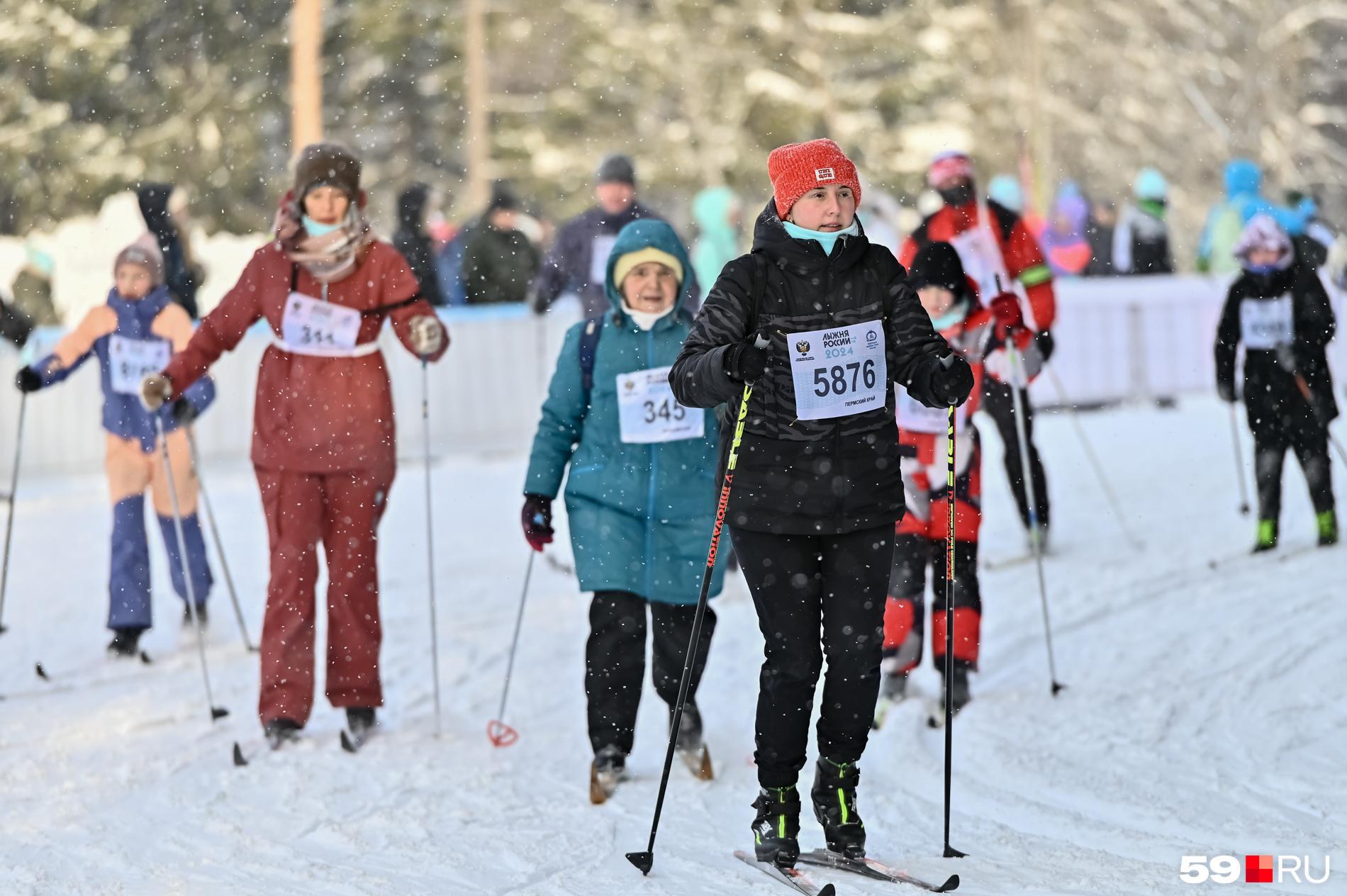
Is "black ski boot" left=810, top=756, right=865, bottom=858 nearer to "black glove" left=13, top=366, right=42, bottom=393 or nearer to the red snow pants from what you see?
the red snow pants

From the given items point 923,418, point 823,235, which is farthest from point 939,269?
point 823,235

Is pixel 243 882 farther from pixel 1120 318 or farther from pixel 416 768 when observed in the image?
pixel 1120 318

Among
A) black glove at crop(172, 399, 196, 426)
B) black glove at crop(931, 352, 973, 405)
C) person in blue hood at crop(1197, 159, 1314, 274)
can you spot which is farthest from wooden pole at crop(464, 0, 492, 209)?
black glove at crop(931, 352, 973, 405)

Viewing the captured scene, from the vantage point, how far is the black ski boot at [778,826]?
5203 millimetres

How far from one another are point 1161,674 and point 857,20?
98.8 ft

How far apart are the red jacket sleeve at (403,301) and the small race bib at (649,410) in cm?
103

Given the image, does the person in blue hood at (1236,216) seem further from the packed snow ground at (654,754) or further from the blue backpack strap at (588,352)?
the blue backpack strap at (588,352)

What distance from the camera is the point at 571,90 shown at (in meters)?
38.9

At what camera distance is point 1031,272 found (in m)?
9.03

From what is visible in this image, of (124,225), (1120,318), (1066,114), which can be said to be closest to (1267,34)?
(1066,114)

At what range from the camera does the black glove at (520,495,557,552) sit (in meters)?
6.25

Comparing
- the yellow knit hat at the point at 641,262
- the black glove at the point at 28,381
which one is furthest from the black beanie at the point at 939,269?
the black glove at the point at 28,381

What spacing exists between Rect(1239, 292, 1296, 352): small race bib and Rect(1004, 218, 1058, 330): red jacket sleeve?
1370 millimetres

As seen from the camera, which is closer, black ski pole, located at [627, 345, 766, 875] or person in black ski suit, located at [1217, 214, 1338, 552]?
black ski pole, located at [627, 345, 766, 875]
